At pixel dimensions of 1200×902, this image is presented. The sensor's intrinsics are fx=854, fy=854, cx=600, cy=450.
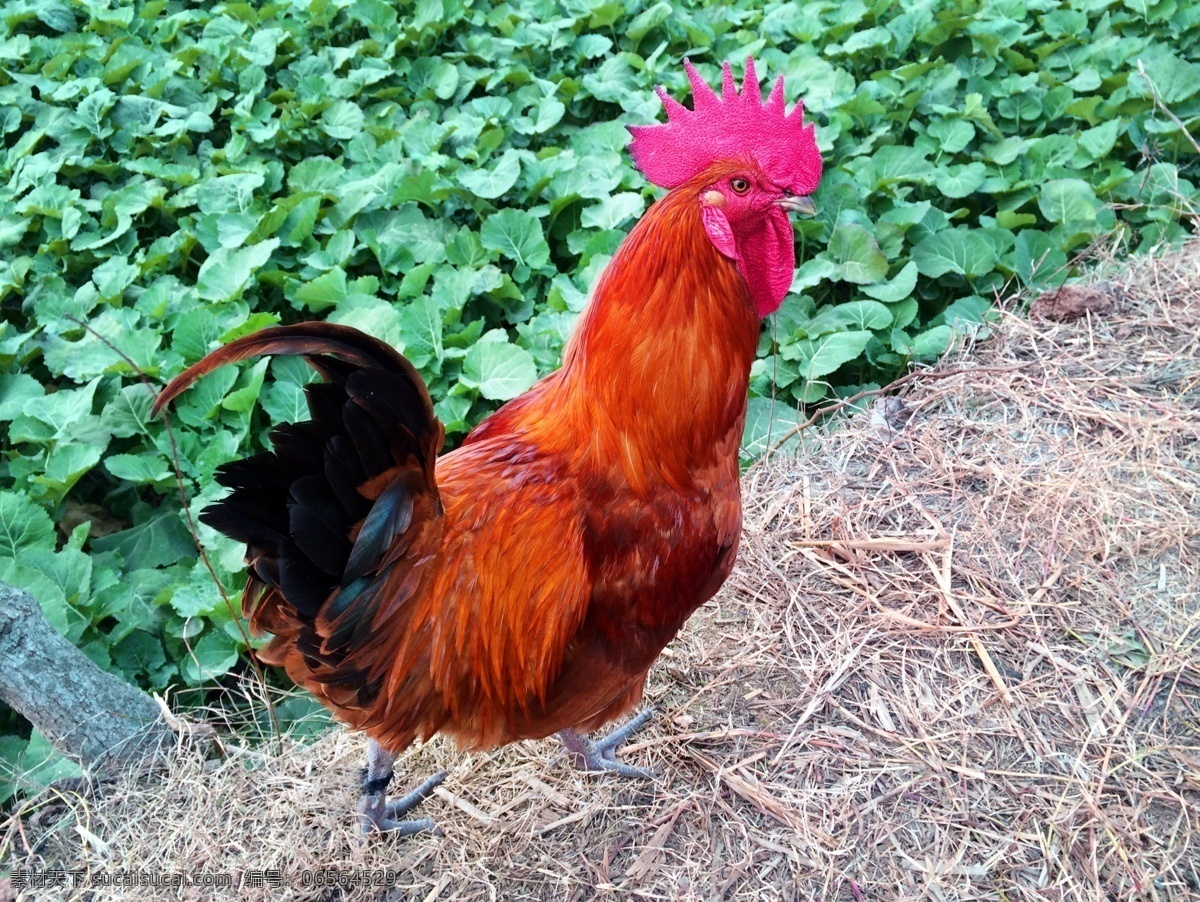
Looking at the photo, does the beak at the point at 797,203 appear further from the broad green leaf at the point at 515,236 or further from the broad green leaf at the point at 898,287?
the broad green leaf at the point at 515,236

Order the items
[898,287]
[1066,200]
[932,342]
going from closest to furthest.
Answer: [932,342] < [898,287] < [1066,200]

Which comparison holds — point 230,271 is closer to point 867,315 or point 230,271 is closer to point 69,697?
point 69,697

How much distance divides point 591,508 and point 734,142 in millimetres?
926

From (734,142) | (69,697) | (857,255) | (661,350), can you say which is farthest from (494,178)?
(69,697)

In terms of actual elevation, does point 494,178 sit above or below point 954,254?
above

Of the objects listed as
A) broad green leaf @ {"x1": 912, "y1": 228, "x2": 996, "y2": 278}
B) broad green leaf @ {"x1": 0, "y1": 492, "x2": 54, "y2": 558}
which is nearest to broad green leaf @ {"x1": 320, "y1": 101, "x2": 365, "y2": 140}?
broad green leaf @ {"x1": 0, "y1": 492, "x2": 54, "y2": 558}

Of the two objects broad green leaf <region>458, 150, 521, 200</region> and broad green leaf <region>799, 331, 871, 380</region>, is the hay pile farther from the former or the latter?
broad green leaf <region>458, 150, 521, 200</region>

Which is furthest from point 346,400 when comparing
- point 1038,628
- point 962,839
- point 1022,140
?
point 1022,140

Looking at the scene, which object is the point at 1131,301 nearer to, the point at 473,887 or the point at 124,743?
the point at 473,887

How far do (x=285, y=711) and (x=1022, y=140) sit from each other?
15.0 feet

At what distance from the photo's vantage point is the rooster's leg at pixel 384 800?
2.30 metres

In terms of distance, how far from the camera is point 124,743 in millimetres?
2633

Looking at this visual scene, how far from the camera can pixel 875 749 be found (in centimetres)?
256

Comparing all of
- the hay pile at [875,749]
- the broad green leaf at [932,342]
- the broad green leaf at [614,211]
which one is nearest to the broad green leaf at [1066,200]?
the broad green leaf at [932,342]
